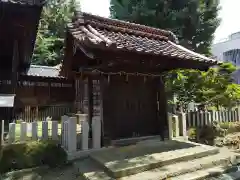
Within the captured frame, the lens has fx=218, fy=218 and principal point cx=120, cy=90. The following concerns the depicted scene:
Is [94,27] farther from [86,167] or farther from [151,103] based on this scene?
[86,167]

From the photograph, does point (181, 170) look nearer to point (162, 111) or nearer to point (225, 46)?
point (162, 111)

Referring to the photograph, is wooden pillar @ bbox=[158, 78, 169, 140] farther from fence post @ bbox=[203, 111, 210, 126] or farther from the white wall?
the white wall

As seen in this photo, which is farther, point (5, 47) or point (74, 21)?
point (5, 47)

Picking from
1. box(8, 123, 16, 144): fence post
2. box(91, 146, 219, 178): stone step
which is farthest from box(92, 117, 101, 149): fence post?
box(8, 123, 16, 144): fence post

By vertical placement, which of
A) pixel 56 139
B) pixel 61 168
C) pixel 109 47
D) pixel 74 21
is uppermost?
pixel 74 21

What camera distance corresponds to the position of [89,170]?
491cm

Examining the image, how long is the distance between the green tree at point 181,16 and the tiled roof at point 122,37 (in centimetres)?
978

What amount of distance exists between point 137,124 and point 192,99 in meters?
5.59

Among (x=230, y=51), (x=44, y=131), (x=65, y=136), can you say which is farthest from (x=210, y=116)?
(x=230, y=51)

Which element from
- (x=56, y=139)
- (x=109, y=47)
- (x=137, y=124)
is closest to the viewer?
(x=109, y=47)

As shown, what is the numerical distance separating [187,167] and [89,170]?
2190 mm

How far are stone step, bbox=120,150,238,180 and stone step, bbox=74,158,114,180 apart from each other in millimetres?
532

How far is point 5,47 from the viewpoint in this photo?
7281mm

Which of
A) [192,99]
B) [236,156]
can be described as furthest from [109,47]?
[192,99]
